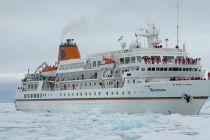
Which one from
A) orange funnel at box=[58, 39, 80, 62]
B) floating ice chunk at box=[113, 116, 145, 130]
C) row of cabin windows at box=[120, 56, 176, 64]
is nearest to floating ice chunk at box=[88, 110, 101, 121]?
row of cabin windows at box=[120, 56, 176, 64]

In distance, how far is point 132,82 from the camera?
147 feet

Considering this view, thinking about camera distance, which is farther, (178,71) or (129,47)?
(129,47)

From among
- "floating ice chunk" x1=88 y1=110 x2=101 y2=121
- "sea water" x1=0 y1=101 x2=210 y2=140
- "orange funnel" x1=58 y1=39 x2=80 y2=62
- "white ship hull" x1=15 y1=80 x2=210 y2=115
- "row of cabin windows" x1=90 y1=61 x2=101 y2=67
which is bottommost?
"sea water" x1=0 y1=101 x2=210 y2=140

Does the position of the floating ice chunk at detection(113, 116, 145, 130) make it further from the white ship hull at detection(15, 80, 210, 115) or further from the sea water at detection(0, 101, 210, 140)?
the white ship hull at detection(15, 80, 210, 115)

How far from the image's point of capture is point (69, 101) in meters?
52.3

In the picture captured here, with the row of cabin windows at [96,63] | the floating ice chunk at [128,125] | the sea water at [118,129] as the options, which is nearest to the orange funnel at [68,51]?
the row of cabin windows at [96,63]

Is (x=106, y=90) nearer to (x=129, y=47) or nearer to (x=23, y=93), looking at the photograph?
(x=129, y=47)

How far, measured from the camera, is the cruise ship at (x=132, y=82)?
42.3 meters

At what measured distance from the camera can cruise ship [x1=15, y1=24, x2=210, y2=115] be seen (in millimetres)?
42281

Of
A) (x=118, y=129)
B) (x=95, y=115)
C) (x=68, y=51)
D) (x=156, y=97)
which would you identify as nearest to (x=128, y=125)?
(x=118, y=129)

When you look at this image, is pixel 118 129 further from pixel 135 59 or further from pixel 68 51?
pixel 68 51

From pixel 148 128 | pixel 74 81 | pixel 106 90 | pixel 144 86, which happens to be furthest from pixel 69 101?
pixel 148 128

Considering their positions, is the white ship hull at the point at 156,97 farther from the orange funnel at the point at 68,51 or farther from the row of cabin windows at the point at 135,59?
the orange funnel at the point at 68,51

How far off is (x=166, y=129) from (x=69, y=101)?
2139cm
